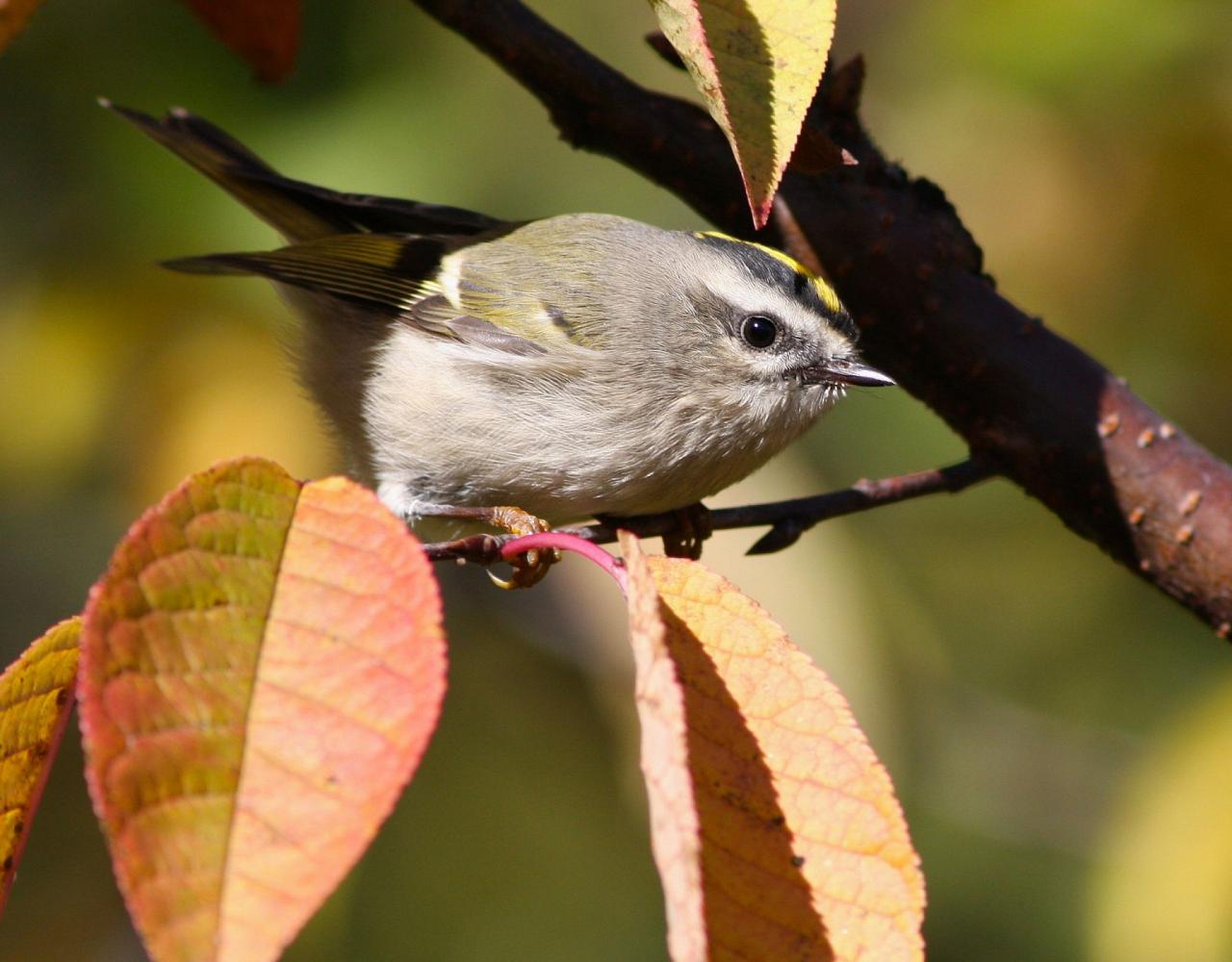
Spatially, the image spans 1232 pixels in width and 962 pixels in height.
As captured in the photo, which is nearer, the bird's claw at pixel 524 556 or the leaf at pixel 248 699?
the leaf at pixel 248 699

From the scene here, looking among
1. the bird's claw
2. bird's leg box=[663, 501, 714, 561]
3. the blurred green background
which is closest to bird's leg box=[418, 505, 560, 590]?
the bird's claw

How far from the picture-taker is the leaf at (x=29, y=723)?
109cm

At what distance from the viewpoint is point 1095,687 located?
386 centimetres

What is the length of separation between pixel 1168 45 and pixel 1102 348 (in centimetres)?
86

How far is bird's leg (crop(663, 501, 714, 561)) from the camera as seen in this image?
2211 millimetres

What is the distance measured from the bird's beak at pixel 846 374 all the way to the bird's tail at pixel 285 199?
78 centimetres

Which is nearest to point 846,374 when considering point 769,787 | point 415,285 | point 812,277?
point 812,277

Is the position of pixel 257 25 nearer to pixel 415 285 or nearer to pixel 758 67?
pixel 415 285

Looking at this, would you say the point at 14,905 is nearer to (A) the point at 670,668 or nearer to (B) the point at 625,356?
(B) the point at 625,356

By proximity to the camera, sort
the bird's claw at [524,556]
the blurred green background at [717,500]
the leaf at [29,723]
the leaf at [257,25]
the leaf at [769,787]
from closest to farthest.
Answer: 1. the leaf at [769,787]
2. the leaf at [29,723]
3. the bird's claw at [524,556]
4. the leaf at [257,25]
5. the blurred green background at [717,500]

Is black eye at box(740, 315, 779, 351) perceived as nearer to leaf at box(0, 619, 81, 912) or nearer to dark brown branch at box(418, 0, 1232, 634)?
dark brown branch at box(418, 0, 1232, 634)

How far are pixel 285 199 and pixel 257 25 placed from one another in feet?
2.37

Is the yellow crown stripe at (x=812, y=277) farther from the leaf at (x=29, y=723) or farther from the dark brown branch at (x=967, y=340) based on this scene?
the leaf at (x=29, y=723)

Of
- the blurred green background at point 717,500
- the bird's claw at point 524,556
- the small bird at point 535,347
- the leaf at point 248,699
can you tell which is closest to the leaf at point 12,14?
the leaf at point 248,699
